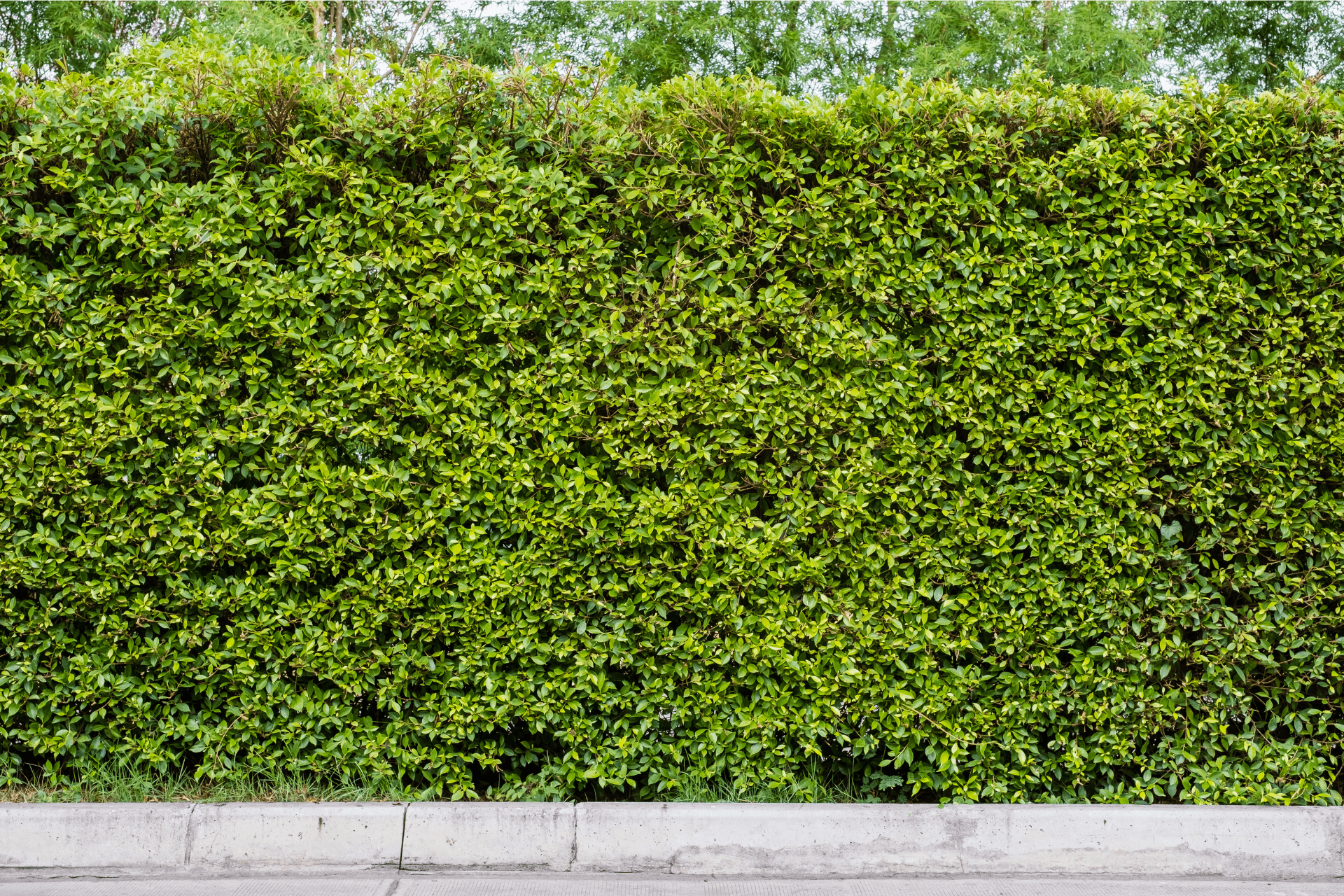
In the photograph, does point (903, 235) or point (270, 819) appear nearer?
point (270, 819)

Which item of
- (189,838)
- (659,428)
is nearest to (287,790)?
(189,838)

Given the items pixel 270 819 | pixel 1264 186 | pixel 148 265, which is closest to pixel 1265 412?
pixel 1264 186

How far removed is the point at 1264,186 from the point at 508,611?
367 centimetres

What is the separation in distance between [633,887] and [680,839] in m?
0.26

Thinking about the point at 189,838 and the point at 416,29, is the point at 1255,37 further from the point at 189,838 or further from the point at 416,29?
the point at 189,838

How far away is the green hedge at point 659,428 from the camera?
A: 378cm

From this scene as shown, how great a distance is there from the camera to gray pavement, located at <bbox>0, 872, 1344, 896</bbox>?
3.36 meters

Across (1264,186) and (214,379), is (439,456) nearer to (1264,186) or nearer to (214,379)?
(214,379)

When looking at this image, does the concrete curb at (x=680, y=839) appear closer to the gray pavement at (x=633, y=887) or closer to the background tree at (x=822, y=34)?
the gray pavement at (x=633, y=887)

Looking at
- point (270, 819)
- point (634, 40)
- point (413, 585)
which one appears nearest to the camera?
point (270, 819)

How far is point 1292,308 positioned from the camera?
3922mm

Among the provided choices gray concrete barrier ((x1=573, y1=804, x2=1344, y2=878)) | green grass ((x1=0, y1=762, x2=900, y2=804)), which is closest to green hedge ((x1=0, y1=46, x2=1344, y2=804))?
green grass ((x1=0, y1=762, x2=900, y2=804))

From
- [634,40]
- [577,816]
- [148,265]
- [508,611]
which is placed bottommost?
[577,816]

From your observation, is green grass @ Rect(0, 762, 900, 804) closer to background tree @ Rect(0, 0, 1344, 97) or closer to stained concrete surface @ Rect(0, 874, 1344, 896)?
stained concrete surface @ Rect(0, 874, 1344, 896)
